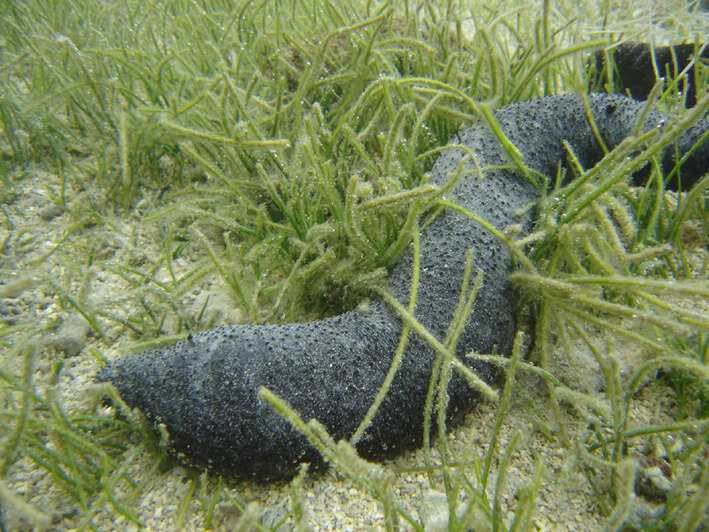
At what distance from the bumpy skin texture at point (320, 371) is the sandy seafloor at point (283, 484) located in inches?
4.9

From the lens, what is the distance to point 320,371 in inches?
62.7

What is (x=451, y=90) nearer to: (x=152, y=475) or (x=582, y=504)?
(x=582, y=504)

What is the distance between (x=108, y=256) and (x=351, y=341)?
1.80 meters

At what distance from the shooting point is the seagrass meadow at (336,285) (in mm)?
1438

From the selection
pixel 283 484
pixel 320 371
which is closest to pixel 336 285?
pixel 320 371

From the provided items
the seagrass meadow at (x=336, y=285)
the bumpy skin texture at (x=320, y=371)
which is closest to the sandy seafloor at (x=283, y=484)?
the seagrass meadow at (x=336, y=285)

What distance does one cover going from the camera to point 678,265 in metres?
2.11

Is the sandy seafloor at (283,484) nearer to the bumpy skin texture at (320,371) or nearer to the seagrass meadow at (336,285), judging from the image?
the seagrass meadow at (336,285)

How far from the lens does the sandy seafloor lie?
4.92 feet

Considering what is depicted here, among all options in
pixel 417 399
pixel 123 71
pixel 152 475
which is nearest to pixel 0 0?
pixel 123 71

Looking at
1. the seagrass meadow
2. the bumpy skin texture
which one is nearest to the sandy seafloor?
the seagrass meadow

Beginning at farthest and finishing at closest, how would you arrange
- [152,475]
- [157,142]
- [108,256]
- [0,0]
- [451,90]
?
[0,0] → [157,142] → [108,256] → [451,90] → [152,475]

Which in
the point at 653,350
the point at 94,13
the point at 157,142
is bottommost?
the point at 653,350

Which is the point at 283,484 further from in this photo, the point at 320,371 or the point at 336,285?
the point at 336,285
